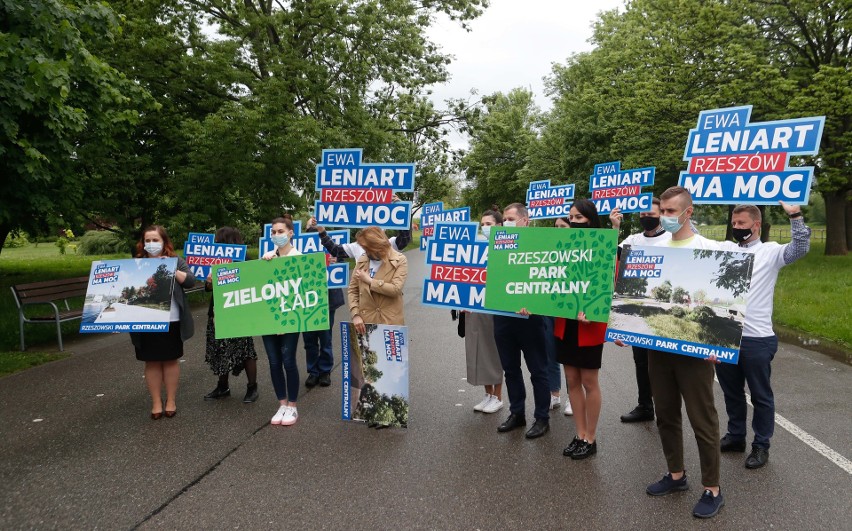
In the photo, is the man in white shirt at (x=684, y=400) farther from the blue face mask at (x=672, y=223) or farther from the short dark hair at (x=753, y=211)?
the short dark hair at (x=753, y=211)

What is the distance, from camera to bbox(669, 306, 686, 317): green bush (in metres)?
3.69

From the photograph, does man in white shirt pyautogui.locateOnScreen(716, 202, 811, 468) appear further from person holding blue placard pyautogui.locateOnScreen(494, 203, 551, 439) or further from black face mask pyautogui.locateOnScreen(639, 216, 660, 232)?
person holding blue placard pyautogui.locateOnScreen(494, 203, 551, 439)

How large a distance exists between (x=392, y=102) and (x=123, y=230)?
10255mm

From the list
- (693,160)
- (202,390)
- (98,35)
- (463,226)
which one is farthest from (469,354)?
(98,35)

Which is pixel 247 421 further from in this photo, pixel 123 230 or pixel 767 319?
pixel 123 230

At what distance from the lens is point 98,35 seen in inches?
368

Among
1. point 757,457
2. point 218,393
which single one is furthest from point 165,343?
point 757,457

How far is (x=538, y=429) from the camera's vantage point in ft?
16.4

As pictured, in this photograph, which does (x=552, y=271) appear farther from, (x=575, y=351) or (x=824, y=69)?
(x=824, y=69)

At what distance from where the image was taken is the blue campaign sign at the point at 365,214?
6.66 meters

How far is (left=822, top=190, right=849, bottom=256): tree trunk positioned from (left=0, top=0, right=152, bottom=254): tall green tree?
72.7 feet

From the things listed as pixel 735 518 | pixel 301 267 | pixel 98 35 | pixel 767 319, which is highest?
pixel 98 35

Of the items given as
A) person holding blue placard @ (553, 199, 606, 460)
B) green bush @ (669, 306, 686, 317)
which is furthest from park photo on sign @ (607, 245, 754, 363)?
person holding blue placard @ (553, 199, 606, 460)

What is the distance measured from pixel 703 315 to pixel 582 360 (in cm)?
105
